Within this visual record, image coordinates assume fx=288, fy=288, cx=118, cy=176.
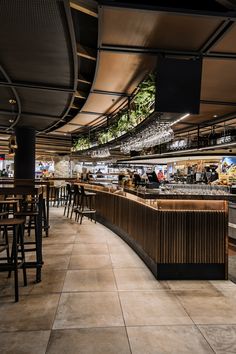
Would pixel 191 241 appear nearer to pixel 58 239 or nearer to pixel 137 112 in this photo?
pixel 137 112

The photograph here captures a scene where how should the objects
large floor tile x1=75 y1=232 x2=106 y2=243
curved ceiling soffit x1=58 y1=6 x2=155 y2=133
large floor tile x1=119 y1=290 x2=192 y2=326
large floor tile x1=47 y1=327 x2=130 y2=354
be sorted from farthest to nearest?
large floor tile x1=75 y1=232 x2=106 y2=243
curved ceiling soffit x1=58 y1=6 x2=155 y2=133
large floor tile x1=119 y1=290 x2=192 y2=326
large floor tile x1=47 y1=327 x2=130 y2=354

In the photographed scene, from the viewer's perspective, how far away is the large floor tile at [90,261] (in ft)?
15.1

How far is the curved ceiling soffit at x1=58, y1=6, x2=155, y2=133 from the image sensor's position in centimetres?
442

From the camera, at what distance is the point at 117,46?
4.03m

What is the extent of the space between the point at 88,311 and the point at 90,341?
568 mm

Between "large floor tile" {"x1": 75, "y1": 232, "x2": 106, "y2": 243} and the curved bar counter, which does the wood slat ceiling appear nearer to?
the curved bar counter

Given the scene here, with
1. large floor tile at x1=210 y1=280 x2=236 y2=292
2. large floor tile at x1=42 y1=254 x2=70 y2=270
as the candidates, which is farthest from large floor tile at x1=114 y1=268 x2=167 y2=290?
large floor tile at x1=42 y1=254 x2=70 y2=270

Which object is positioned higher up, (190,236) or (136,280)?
(190,236)

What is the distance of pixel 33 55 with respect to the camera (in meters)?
4.17

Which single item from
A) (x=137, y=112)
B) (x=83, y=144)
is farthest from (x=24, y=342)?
(x=83, y=144)

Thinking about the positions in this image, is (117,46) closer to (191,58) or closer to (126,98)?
(191,58)

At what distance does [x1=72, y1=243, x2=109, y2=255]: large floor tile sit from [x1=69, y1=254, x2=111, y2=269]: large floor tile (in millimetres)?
203

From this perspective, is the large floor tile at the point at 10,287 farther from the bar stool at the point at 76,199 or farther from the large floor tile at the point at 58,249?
the bar stool at the point at 76,199

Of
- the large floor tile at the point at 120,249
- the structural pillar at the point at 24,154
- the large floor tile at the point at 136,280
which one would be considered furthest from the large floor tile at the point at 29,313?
the structural pillar at the point at 24,154
